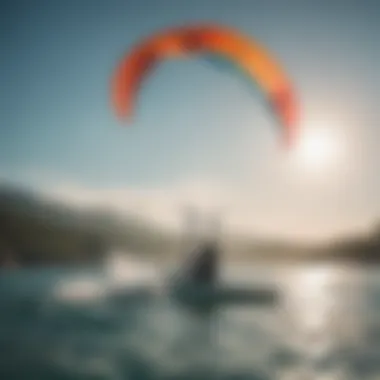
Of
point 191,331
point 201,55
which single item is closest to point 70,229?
point 191,331

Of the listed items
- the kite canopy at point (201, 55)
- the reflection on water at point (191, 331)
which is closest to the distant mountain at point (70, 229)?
the reflection on water at point (191, 331)

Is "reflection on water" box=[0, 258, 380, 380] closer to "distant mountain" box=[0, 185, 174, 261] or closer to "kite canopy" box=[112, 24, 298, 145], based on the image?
"distant mountain" box=[0, 185, 174, 261]

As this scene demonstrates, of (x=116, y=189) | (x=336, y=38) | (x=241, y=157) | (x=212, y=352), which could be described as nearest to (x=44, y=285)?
(x=116, y=189)

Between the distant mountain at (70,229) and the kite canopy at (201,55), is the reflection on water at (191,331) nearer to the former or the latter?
the distant mountain at (70,229)

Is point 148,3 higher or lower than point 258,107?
higher

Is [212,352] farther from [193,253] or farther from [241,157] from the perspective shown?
[241,157]

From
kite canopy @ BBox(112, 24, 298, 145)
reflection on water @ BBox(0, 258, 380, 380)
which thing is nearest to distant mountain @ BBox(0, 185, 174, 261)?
reflection on water @ BBox(0, 258, 380, 380)

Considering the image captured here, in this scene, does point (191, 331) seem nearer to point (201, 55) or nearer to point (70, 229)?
point (70, 229)
